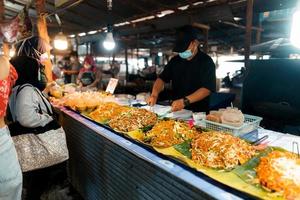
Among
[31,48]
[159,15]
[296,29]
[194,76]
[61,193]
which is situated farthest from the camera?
[159,15]

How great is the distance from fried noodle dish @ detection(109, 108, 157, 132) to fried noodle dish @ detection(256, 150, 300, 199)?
4.47 feet

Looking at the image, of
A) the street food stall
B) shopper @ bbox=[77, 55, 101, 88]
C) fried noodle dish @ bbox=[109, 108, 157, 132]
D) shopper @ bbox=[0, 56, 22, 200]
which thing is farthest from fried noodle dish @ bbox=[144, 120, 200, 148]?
shopper @ bbox=[77, 55, 101, 88]

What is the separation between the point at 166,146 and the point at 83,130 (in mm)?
1647

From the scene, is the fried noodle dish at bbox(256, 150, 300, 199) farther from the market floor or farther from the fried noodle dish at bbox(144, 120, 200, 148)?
the market floor

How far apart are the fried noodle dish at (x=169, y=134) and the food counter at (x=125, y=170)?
11 centimetres

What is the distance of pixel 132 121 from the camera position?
9.26 feet

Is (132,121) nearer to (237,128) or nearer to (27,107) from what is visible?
(237,128)

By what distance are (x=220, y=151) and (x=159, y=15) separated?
698 centimetres

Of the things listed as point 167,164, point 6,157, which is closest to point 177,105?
point 167,164

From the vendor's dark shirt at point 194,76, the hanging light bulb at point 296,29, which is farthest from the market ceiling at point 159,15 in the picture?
the vendor's dark shirt at point 194,76

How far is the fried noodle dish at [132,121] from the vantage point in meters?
2.75

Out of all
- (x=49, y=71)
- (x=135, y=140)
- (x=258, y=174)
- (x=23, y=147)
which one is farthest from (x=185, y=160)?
(x=49, y=71)

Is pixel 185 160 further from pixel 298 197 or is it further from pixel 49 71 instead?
pixel 49 71

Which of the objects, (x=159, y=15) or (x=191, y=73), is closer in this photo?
(x=191, y=73)
